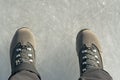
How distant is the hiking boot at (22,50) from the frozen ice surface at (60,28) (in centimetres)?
5

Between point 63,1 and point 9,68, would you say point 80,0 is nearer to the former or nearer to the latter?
point 63,1

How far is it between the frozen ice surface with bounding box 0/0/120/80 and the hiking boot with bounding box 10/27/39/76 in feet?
0.15

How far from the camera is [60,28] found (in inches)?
55.4

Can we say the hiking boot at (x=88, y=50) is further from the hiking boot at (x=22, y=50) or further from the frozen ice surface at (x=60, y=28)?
the hiking boot at (x=22, y=50)

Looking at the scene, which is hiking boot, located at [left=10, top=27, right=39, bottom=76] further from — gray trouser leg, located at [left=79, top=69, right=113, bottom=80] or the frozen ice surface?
A: gray trouser leg, located at [left=79, top=69, right=113, bottom=80]

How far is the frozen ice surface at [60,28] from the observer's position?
4.54 ft

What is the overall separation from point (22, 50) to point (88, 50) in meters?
0.28

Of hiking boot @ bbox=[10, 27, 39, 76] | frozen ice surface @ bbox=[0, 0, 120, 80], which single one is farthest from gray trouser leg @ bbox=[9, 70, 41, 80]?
frozen ice surface @ bbox=[0, 0, 120, 80]

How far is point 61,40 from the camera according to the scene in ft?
4.60

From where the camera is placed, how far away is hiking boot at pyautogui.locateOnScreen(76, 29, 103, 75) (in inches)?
51.4

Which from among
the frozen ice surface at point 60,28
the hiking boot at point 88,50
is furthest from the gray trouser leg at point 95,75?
the frozen ice surface at point 60,28

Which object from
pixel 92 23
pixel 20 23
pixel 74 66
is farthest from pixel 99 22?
pixel 20 23

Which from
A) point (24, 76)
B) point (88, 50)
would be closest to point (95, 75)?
point (88, 50)

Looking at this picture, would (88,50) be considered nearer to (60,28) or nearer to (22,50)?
(60,28)
